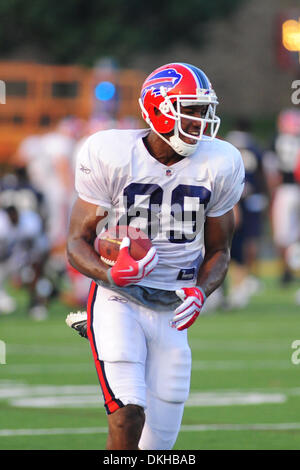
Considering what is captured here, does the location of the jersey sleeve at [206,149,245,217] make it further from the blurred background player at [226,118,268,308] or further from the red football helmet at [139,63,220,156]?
the blurred background player at [226,118,268,308]

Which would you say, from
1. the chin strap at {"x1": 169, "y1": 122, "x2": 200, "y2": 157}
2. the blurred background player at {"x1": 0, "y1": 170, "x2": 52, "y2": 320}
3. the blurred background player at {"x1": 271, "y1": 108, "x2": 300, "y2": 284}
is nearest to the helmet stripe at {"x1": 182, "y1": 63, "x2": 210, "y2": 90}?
the chin strap at {"x1": 169, "y1": 122, "x2": 200, "y2": 157}

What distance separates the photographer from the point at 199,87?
5.14m

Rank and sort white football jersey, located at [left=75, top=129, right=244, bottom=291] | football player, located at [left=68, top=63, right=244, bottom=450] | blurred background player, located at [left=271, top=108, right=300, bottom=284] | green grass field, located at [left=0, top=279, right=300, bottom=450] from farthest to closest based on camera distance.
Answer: blurred background player, located at [left=271, top=108, right=300, bottom=284] → green grass field, located at [left=0, top=279, right=300, bottom=450] → white football jersey, located at [left=75, top=129, right=244, bottom=291] → football player, located at [left=68, top=63, right=244, bottom=450]

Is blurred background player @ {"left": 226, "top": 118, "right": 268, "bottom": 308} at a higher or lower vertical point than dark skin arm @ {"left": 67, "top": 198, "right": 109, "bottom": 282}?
higher

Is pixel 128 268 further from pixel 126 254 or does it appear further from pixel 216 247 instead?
pixel 216 247

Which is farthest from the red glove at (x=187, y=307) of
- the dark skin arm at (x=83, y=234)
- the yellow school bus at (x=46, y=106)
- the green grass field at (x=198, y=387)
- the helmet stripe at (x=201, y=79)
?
the yellow school bus at (x=46, y=106)

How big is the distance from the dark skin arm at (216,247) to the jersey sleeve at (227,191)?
31mm

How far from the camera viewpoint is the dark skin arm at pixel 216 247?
526 cm

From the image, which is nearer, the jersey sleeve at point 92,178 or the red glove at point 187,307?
the red glove at point 187,307

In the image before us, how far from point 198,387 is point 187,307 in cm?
353

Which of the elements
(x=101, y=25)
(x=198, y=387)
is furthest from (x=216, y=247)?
(x=101, y=25)

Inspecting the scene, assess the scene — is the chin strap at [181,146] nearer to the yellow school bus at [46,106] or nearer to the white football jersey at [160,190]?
the white football jersey at [160,190]

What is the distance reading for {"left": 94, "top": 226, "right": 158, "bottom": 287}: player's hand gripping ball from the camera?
16.0 ft
